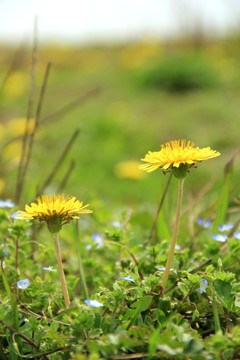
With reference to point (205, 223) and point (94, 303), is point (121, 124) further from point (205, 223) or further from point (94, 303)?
point (94, 303)

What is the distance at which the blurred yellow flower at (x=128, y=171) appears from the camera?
428cm

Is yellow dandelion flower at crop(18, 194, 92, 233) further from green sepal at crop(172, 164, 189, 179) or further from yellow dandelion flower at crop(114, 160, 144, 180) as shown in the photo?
yellow dandelion flower at crop(114, 160, 144, 180)

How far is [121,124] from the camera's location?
18.1 feet

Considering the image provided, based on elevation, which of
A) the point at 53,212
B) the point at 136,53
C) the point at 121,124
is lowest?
the point at 53,212

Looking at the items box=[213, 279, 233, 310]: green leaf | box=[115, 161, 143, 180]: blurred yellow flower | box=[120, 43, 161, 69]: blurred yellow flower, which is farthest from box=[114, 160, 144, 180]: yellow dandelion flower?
box=[120, 43, 161, 69]: blurred yellow flower

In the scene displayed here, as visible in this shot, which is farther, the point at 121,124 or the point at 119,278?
the point at 121,124

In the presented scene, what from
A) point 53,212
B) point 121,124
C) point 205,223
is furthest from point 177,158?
point 121,124

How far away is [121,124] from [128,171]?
1.35 metres

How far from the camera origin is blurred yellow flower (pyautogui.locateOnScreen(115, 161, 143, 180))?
14.0 ft

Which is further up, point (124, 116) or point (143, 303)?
point (124, 116)

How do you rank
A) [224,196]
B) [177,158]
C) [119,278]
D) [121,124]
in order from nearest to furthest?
1. [177,158]
2. [119,278]
3. [224,196]
4. [121,124]

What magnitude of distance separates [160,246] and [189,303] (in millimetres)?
272

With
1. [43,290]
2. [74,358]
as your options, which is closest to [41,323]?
[43,290]

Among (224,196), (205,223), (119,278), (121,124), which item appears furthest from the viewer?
(121,124)
